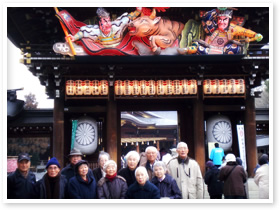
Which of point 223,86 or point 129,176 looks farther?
point 223,86

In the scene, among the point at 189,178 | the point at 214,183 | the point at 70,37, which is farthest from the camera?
the point at 70,37

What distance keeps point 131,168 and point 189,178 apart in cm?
126

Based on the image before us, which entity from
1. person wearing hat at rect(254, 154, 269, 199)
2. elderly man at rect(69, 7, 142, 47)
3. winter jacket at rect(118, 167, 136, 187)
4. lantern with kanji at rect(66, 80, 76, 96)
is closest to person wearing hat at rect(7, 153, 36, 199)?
winter jacket at rect(118, 167, 136, 187)

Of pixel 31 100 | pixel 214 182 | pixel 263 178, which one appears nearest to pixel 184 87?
pixel 214 182

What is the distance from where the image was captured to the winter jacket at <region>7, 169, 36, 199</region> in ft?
22.6

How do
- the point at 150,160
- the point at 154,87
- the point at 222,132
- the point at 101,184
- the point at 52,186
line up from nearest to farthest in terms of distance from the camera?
the point at 52,186, the point at 101,184, the point at 150,160, the point at 154,87, the point at 222,132

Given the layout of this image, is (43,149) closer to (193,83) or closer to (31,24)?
(31,24)

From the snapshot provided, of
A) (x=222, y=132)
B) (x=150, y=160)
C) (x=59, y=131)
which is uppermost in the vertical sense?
(x=59, y=131)

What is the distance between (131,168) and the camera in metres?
7.58

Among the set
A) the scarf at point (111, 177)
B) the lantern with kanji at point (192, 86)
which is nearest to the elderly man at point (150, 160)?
the scarf at point (111, 177)

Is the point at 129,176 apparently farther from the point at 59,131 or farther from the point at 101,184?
the point at 59,131

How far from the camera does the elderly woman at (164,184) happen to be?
695 cm

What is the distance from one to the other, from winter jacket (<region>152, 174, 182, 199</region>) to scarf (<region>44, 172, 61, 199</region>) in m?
1.86
